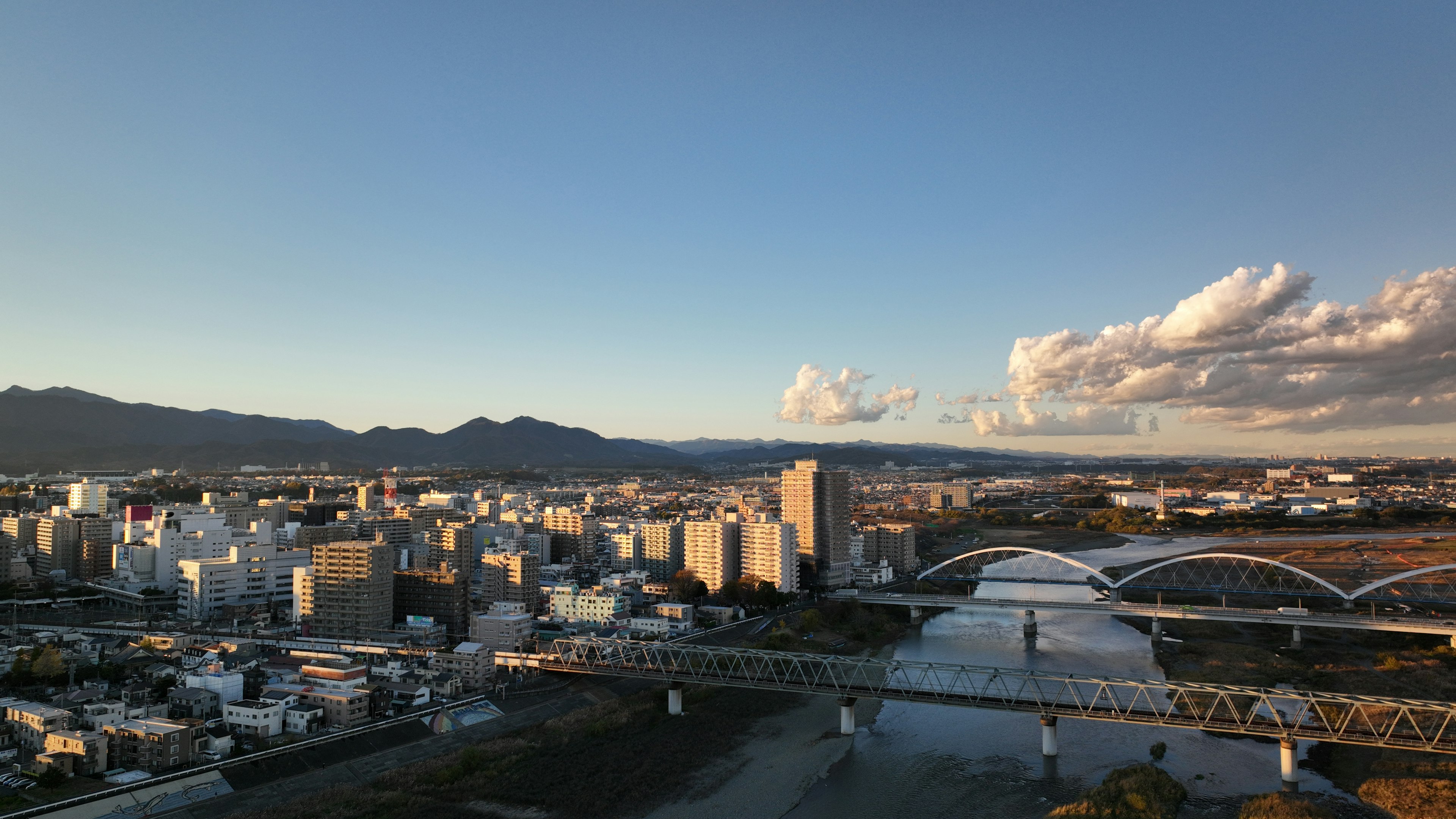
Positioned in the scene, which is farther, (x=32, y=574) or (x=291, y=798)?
(x=32, y=574)

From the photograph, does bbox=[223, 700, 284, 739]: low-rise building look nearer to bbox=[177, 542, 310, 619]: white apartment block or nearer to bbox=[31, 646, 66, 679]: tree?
bbox=[31, 646, 66, 679]: tree

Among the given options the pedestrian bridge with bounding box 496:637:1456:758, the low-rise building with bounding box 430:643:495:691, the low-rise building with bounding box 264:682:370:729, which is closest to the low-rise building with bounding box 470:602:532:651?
the pedestrian bridge with bounding box 496:637:1456:758

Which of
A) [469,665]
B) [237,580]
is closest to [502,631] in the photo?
[469,665]

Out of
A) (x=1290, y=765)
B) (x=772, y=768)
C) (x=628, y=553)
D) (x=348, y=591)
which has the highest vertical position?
(x=348, y=591)

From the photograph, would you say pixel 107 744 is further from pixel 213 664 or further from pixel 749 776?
pixel 749 776

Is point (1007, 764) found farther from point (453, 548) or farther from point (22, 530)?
point (22, 530)

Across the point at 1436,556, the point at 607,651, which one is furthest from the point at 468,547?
the point at 1436,556
